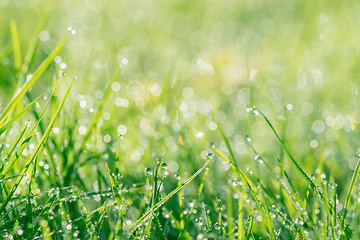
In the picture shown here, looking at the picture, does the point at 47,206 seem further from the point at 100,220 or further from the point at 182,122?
the point at 182,122

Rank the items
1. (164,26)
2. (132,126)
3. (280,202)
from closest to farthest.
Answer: (280,202), (132,126), (164,26)

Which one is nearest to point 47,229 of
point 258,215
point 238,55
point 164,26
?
point 258,215

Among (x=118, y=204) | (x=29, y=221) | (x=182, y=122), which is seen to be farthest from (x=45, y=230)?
(x=182, y=122)

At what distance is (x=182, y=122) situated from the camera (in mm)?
1178

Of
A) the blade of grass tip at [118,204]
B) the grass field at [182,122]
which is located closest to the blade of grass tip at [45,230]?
the grass field at [182,122]

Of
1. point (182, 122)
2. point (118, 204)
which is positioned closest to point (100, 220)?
point (118, 204)

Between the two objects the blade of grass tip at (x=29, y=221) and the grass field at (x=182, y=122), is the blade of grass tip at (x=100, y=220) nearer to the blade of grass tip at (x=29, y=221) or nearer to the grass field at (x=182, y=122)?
the grass field at (x=182, y=122)

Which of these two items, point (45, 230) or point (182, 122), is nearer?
point (45, 230)

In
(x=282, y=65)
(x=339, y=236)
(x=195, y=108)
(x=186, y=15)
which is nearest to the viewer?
(x=339, y=236)

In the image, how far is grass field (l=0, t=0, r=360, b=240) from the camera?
759 mm

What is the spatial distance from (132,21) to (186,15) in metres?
0.38

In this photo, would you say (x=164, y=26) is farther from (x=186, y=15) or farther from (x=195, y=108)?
(x=195, y=108)

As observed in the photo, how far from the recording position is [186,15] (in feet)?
8.89

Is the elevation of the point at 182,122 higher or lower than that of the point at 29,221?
higher
